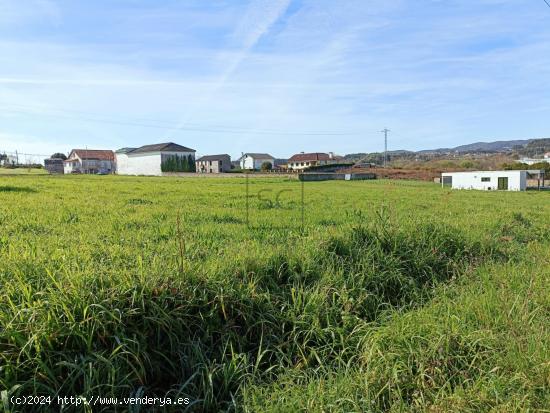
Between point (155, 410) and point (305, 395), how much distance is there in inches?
41.9

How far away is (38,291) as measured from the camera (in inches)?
119

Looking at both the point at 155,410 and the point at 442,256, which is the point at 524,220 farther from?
the point at 155,410

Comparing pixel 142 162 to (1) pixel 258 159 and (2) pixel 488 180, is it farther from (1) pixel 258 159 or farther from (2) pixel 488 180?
(2) pixel 488 180

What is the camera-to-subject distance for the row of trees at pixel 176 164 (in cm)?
7525

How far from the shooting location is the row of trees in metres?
75.2

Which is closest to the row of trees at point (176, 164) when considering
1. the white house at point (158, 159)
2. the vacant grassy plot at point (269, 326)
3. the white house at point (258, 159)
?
the white house at point (158, 159)

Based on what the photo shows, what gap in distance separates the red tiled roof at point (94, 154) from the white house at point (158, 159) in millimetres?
11732

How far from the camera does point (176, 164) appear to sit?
7581 cm

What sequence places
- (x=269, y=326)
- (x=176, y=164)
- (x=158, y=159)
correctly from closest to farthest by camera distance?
(x=269, y=326) < (x=176, y=164) < (x=158, y=159)

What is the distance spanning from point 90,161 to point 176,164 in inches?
1269

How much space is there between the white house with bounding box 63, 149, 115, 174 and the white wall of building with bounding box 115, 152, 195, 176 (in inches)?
238

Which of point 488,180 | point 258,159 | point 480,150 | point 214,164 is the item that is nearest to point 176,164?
point 214,164

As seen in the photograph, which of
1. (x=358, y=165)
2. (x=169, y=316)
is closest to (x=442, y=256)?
(x=169, y=316)

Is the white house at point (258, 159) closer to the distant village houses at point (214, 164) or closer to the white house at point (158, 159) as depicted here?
the distant village houses at point (214, 164)
